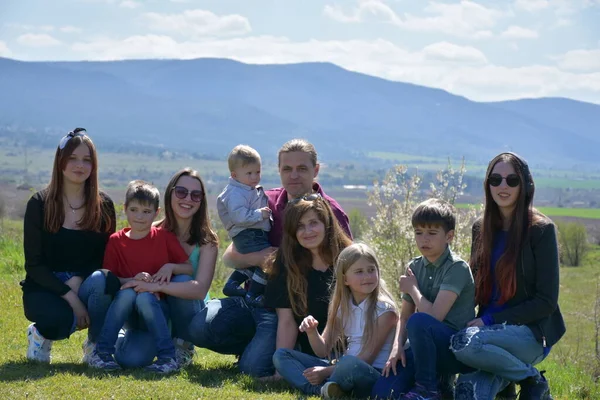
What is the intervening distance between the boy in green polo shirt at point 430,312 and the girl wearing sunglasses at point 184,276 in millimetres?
1851

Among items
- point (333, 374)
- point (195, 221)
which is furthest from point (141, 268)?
point (333, 374)

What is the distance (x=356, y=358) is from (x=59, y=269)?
2.82 m

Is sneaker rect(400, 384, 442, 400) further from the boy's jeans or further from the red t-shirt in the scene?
the red t-shirt

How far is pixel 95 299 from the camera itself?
6285 millimetres

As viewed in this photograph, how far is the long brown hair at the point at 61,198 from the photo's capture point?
6.43 metres

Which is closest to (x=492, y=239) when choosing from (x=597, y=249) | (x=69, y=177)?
(x=69, y=177)

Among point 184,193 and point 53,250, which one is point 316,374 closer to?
point 184,193

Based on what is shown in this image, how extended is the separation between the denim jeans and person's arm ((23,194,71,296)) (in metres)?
0.18

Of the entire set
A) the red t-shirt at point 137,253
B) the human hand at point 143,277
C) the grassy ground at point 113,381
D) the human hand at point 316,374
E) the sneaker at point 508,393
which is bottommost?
the grassy ground at point 113,381

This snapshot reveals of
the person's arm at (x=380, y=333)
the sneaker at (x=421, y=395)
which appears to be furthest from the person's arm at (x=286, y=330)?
the sneaker at (x=421, y=395)

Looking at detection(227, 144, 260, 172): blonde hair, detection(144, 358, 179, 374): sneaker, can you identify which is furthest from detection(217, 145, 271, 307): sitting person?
detection(144, 358, 179, 374): sneaker

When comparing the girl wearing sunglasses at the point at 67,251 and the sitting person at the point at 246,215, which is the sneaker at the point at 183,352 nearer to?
the sitting person at the point at 246,215

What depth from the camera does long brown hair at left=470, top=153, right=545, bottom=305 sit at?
5602 mm

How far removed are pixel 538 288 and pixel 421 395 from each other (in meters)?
1.20
